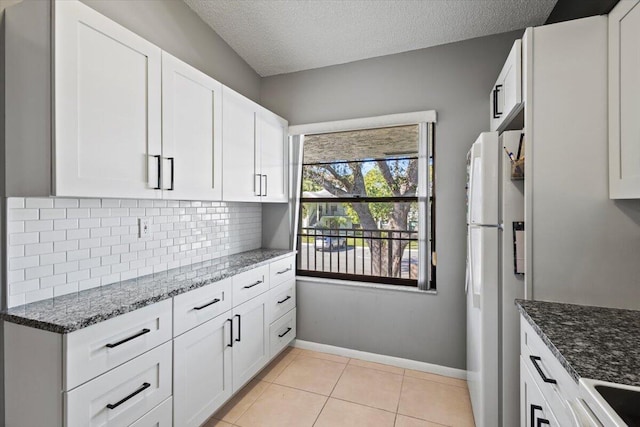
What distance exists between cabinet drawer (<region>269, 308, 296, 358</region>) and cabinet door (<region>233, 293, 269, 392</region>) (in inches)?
3.4

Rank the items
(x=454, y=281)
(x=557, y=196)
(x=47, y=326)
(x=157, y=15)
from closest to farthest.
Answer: (x=47, y=326) → (x=557, y=196) → (x=157, y=15) → (x=454, y=281)

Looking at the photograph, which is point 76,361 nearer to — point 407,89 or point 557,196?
point 557,196

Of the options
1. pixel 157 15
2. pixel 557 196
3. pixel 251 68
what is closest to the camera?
pixel 557 196

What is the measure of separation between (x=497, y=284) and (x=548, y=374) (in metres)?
0.61

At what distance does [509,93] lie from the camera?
1.71 metres

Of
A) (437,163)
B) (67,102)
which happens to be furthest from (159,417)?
(437,163)

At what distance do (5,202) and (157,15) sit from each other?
1424mm

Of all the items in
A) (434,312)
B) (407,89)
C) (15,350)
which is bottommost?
(434,312)

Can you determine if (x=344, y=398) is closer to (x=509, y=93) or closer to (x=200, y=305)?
(x=200, y=305)

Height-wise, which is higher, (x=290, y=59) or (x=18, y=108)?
(x=290, y=59)

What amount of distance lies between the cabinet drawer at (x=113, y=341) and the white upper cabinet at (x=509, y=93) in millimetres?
2085

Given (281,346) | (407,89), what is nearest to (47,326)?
(281,346)

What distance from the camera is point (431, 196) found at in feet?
8.47

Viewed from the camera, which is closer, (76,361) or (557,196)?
(76,361)
